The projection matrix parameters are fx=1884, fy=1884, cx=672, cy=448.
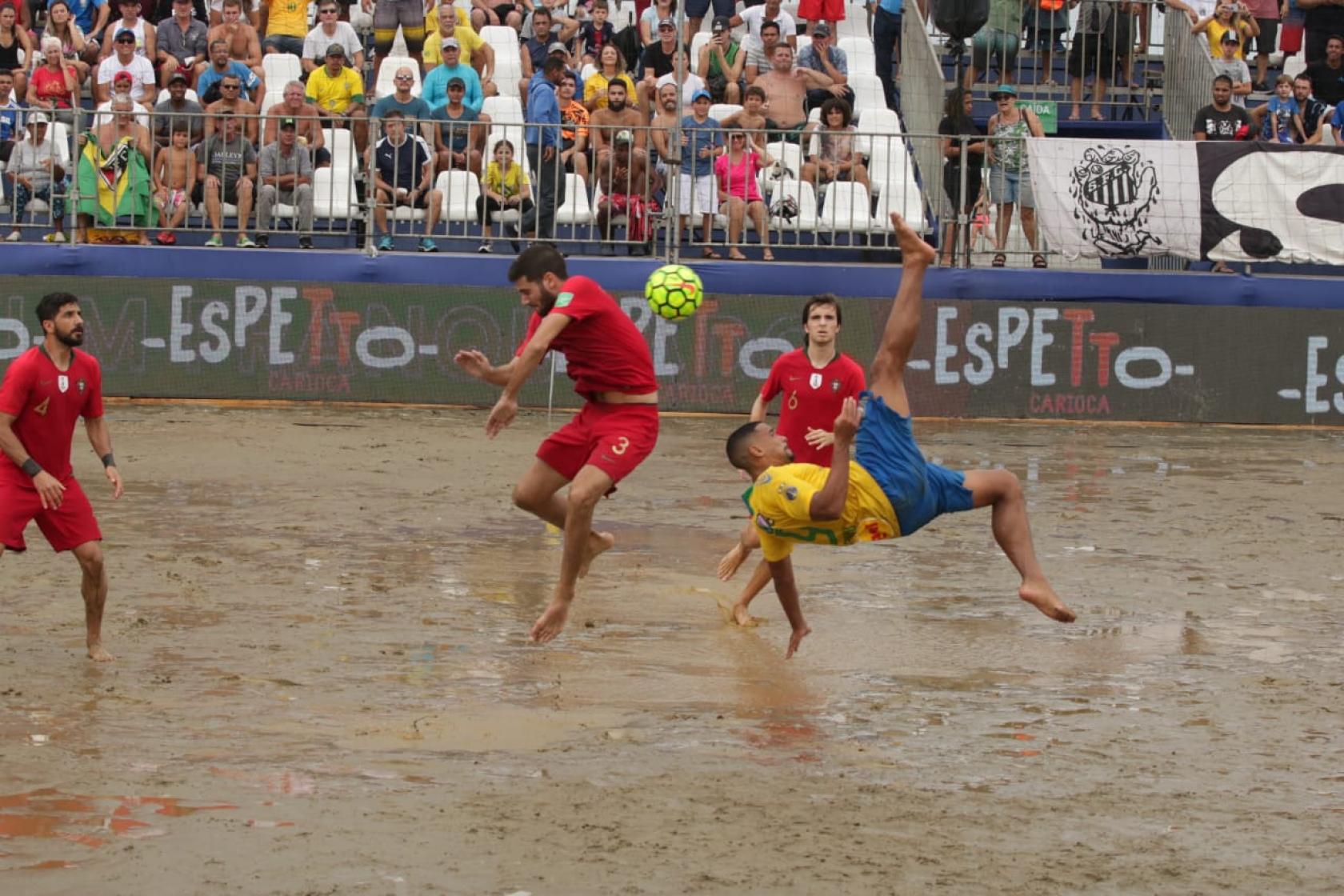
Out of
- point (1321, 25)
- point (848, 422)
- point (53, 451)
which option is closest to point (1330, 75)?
point (1321, 25)

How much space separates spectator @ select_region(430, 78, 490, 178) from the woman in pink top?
2234 millimetres

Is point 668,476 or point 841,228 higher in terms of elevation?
point 841,228

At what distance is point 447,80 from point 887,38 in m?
5.40

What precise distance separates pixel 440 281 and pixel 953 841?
40.5 ft

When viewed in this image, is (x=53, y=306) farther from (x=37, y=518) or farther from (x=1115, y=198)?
(x=1115, y=198)

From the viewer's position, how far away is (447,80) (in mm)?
18688

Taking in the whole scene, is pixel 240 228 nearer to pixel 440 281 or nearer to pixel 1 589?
pixel 440 281

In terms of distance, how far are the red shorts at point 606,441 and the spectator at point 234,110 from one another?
9.12 meters

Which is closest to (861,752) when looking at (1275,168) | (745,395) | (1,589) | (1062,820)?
(1062,820)

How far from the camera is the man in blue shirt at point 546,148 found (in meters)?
17.4

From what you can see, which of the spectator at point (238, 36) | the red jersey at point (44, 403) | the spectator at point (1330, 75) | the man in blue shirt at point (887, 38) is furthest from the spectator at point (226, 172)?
the spectator at point (1330, 75)

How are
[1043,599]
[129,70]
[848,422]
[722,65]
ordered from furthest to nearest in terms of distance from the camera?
[722,65] < [129,70] < [1043,599] < [848,422]

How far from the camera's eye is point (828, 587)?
407 inches

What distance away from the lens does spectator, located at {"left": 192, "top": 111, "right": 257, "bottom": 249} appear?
17.3 metres
